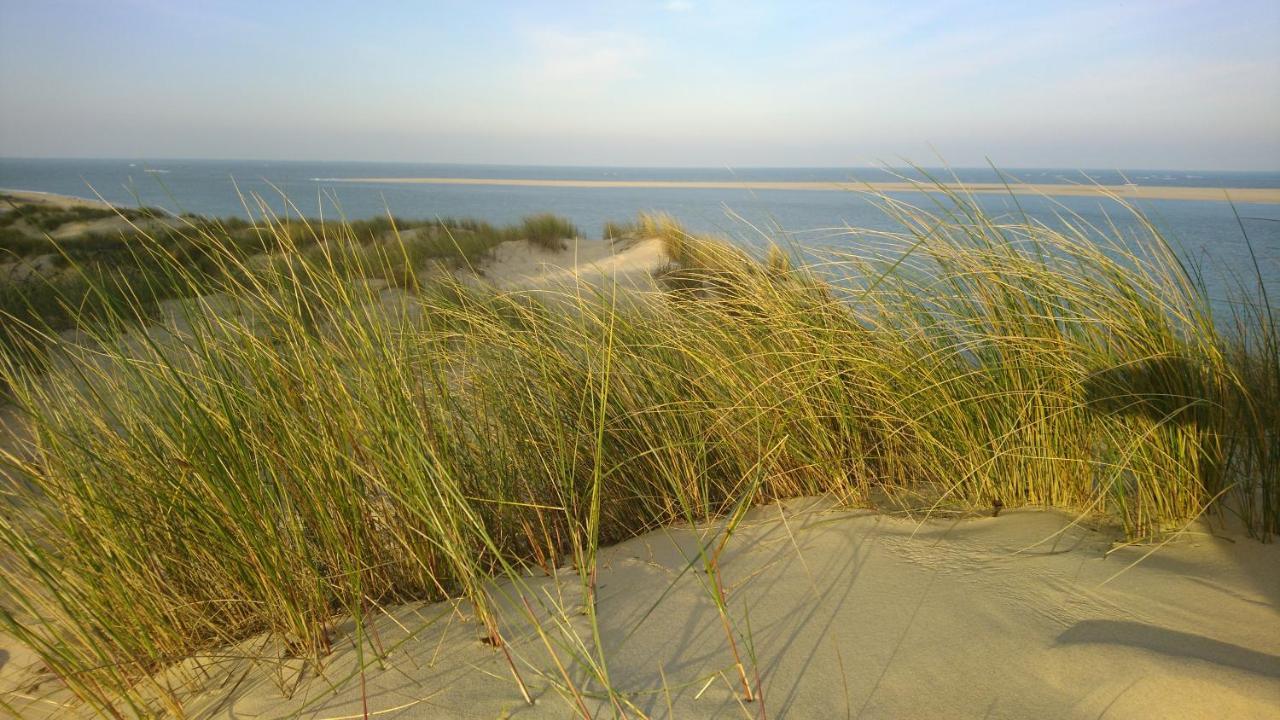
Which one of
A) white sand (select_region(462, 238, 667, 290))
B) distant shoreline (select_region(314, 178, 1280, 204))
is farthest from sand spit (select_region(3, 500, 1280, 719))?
white sand (select_region(462, 238, 667, 290))

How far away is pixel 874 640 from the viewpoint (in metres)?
1.41

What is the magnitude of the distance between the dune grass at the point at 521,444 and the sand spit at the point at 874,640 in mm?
82

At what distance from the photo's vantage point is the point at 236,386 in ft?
5.63

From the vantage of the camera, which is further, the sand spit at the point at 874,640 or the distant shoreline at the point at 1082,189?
the distant shoreline at the point at 1082,189

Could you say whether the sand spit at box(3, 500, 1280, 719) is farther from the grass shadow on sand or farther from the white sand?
the white sand

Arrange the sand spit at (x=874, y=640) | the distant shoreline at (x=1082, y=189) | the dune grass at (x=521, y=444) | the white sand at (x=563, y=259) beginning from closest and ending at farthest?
the sand spit at (x=874, y=640), the dune grass at (x=521, y=444), the distant shoreline at (x=1082, y=189), the white sand at (x=563, y=259)

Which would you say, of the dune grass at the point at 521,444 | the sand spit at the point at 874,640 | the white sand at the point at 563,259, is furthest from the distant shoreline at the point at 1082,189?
the white sand at the point at 563,259

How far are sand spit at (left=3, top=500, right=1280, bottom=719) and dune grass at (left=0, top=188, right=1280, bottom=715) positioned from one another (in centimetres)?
8

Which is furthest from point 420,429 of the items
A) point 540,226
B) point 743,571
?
point 540,226

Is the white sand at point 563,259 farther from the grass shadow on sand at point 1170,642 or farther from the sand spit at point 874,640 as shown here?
the grass shadow on sand at point 1170,642

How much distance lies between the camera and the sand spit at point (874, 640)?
124 cm

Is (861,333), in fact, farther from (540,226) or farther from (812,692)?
(540,226)

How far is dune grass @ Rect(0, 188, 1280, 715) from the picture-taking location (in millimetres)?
1562

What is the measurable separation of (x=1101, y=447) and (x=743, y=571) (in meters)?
1.09
